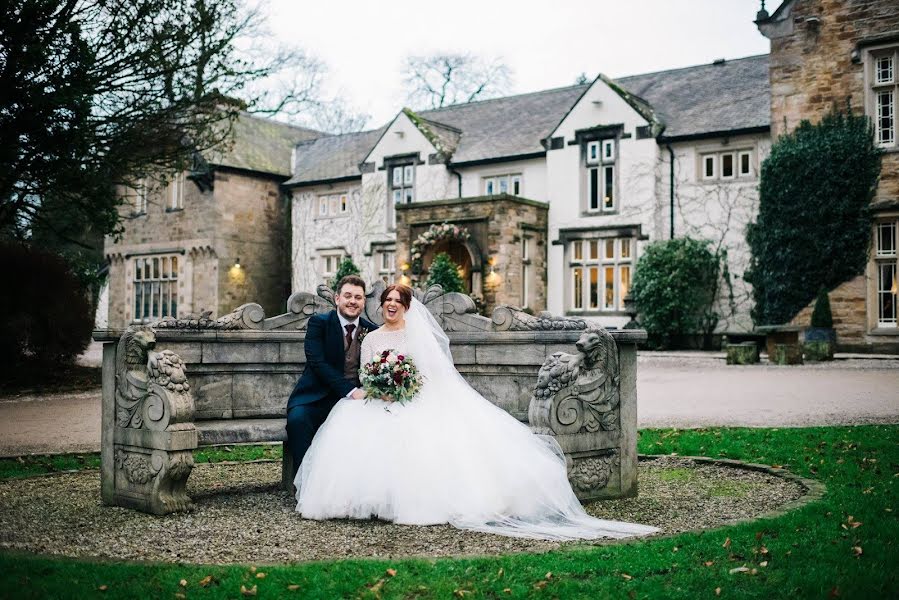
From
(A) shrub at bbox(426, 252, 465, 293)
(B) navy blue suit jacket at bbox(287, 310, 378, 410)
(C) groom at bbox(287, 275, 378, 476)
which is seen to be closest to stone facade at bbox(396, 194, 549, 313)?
(A) shrub at bbox(426, 252, 465, 293)

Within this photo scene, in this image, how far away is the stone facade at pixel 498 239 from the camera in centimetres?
2625

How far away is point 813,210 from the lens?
22.4 m

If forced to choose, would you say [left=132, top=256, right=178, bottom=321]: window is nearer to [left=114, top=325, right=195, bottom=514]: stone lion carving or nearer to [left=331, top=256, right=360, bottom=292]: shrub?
[left=331, top=256, right=360, bottom=292]: shrub

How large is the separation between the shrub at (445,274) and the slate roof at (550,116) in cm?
476

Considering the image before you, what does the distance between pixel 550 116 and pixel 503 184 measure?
305cm

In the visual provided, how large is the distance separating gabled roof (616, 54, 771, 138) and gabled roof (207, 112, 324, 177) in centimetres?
1420

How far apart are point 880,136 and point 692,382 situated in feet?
35.2

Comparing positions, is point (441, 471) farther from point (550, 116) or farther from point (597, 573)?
point (550, 116)

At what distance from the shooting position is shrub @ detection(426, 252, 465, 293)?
2589 cm

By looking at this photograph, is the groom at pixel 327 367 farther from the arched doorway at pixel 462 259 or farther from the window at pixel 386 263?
the window at pixel 386 263

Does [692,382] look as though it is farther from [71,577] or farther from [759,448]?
[71,577]

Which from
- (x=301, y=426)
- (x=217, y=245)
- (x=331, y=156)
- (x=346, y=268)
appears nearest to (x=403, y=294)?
(x=301, y=426)

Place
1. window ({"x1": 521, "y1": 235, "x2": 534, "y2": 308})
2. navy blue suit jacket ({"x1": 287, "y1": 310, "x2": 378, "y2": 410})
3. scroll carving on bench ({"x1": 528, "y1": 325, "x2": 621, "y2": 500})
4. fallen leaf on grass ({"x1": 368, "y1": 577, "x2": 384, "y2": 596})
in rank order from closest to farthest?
fallen leaf on grass ({"x1": 368, "y1": 577, "x2": 384, "y2": 596})
scroll carving on bench ({"x1": 528, "y1": 325, "x2": 621, "y2": 500})
navy blue suit jacket ({"x1": 287, "y1": 310, "x2": 378, "y2": 410})
window ({"x1": 521, "y1": 235, "x2": 534, "y2": 308})

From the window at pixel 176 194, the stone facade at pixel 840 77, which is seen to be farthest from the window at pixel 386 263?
the stone facade at pixel 840 77
